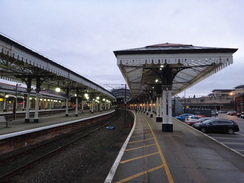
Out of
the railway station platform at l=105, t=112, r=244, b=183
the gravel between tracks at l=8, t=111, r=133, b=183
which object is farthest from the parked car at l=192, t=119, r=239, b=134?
the gravel between tracks at l=8, t=111, r=133, b=183

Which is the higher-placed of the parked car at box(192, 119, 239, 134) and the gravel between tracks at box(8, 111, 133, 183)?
the parked car at box(192, 119, 239, 134)

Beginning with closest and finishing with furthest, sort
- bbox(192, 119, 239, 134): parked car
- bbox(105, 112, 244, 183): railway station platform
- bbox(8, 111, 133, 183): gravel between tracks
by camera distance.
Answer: bbox(105, 112, 244, 183): railway station platform, bbox(8, 111, 133, 183): gravel between tracks, bbox(192, 119, 239, 134): parked car

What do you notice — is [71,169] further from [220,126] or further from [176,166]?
[220,126]

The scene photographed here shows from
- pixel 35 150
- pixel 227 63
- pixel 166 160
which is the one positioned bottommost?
pixel 35 150

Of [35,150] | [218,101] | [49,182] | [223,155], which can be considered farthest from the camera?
[218,101]

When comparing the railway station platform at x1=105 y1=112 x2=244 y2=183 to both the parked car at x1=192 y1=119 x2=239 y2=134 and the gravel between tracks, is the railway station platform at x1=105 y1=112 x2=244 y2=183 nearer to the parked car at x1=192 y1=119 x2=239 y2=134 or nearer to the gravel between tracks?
the gravel between tracks

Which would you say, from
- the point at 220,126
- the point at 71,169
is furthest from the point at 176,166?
the point at 220,126

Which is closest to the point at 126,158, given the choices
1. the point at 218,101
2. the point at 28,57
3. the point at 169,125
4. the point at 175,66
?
the point at 169,125

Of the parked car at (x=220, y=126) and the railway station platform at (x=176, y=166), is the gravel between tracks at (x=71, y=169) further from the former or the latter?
the parked car at (x=220, y=126)

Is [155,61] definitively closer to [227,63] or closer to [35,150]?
[227,63]

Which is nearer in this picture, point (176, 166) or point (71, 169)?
point (176, 166)

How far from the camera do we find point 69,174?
21.2 feet

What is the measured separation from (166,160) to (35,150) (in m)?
8.13

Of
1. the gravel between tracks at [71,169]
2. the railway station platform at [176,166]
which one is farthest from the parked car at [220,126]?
the gravel between tracks at [71,169]
